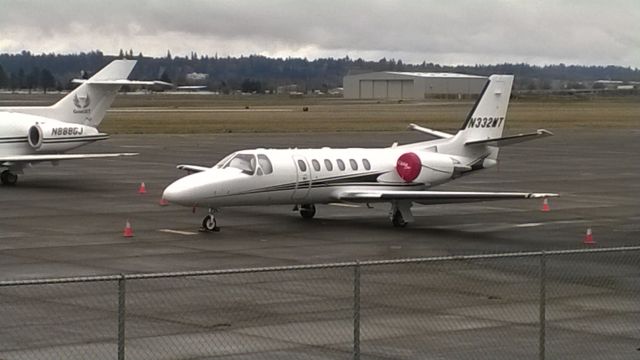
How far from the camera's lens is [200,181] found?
2911 centimetres

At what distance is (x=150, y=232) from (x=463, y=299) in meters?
12.2

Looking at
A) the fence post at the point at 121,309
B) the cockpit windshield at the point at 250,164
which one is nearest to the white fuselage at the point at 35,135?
the cockpit windshield at the point at 250,164

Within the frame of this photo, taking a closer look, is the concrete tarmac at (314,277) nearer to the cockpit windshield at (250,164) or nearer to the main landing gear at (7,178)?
the main landing gear at (7,178)

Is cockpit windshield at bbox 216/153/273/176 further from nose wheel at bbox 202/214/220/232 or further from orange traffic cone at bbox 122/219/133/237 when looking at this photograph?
orange traffic cone at bbox 122/219/133/237

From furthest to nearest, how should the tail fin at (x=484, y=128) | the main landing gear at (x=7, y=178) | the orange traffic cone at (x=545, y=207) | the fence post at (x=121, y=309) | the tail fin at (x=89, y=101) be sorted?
the tail fin at (x=89, y=101) → the main landing gear at (x=7, y=178) → the orange traffic cone at (x=545, y=207) → the tail fin at (x=484, y=128) → the fence post at (x=121, y=309)

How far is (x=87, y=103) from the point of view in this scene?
4772 cm

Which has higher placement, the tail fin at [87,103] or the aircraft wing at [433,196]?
the tail fin at [87,103]

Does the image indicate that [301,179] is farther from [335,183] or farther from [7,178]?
[7,178]

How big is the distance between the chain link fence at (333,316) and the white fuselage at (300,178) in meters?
7.42

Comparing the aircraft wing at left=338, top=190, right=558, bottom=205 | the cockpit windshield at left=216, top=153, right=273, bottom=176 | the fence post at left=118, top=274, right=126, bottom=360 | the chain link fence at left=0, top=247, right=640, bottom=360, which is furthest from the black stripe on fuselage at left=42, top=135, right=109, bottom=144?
the fence post at left=118, top=274, right=126, bottom=360

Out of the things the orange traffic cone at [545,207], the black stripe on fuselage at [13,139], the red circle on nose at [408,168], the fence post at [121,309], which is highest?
the fence post at [121,309]

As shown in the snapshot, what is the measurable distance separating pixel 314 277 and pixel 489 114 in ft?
47.7

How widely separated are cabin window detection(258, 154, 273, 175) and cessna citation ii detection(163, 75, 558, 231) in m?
0.02

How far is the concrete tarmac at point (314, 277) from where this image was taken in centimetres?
1559
